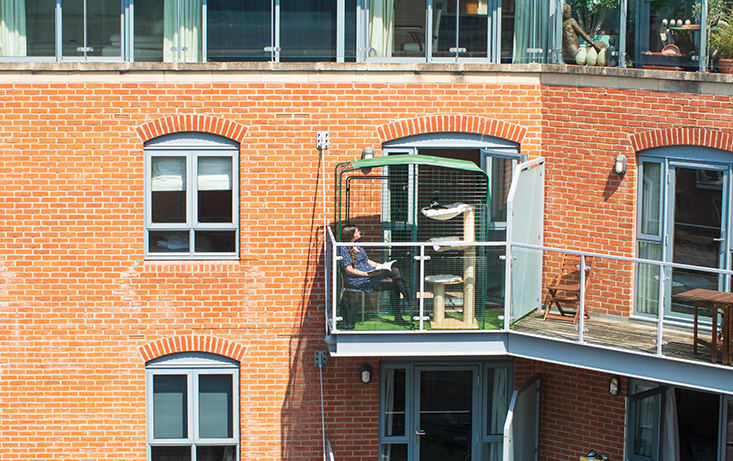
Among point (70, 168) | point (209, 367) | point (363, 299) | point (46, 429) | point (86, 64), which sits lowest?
point (46, 429)

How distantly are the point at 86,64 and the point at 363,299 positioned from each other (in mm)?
4679

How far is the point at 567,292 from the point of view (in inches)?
421

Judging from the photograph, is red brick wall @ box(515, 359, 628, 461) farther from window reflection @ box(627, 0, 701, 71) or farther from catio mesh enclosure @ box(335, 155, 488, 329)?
window reflection @ box(627, 0, 701, 71)

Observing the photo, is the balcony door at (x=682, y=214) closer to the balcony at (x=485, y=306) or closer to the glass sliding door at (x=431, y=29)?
the balcony at (x=485, y=306)

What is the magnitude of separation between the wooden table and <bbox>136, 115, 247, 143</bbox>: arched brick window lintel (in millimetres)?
5979

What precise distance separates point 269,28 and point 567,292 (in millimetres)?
5068

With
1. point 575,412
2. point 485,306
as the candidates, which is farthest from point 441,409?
point 485,306

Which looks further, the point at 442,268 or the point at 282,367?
the point at 282,367

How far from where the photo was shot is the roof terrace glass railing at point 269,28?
11.2m

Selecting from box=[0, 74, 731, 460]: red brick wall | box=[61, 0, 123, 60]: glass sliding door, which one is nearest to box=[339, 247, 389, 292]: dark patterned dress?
box=[0, 74, 731, 460]: red brick wall

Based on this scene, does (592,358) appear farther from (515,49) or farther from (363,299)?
(515,49)

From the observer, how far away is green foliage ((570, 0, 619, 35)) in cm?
1095

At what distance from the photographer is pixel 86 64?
436 inches

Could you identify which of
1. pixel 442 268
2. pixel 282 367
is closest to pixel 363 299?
pixel 442 268
